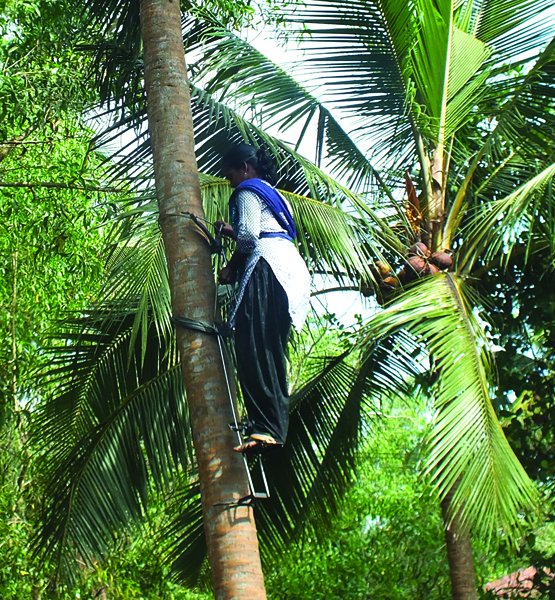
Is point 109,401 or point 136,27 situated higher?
point 136,27

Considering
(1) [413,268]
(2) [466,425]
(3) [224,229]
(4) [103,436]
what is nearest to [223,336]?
(3) [224,229]

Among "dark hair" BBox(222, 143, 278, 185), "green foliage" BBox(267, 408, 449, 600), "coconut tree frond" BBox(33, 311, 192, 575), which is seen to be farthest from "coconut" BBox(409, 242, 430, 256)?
"green foliage" BBox(267, 408, 449, 600)

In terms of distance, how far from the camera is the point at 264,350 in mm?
4348

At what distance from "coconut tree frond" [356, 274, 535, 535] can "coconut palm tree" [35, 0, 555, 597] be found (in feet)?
0.15

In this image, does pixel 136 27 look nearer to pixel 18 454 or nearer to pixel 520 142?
pixel 520 142

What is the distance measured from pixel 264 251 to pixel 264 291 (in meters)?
0.18

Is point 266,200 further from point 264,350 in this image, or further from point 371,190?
point 371,190

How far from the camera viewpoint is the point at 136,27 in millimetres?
6656

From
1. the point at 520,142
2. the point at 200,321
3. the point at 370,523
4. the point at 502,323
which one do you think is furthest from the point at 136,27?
the point at 370,523

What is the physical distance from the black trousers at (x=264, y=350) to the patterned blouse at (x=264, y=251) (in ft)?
0.10

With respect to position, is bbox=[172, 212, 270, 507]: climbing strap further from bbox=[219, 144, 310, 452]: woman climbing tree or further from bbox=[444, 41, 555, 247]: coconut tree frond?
bbox=[444, 41, 555, 247]: coconut tree frond

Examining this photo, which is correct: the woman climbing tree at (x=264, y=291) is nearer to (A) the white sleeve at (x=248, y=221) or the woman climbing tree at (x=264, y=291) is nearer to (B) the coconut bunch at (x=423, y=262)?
(A) the white sleeve at (x=248, y=221)

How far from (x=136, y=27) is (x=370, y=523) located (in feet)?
28.8

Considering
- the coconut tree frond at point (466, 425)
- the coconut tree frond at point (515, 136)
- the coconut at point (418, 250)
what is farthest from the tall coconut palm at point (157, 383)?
the coconut tree frond at point (515, 136)
